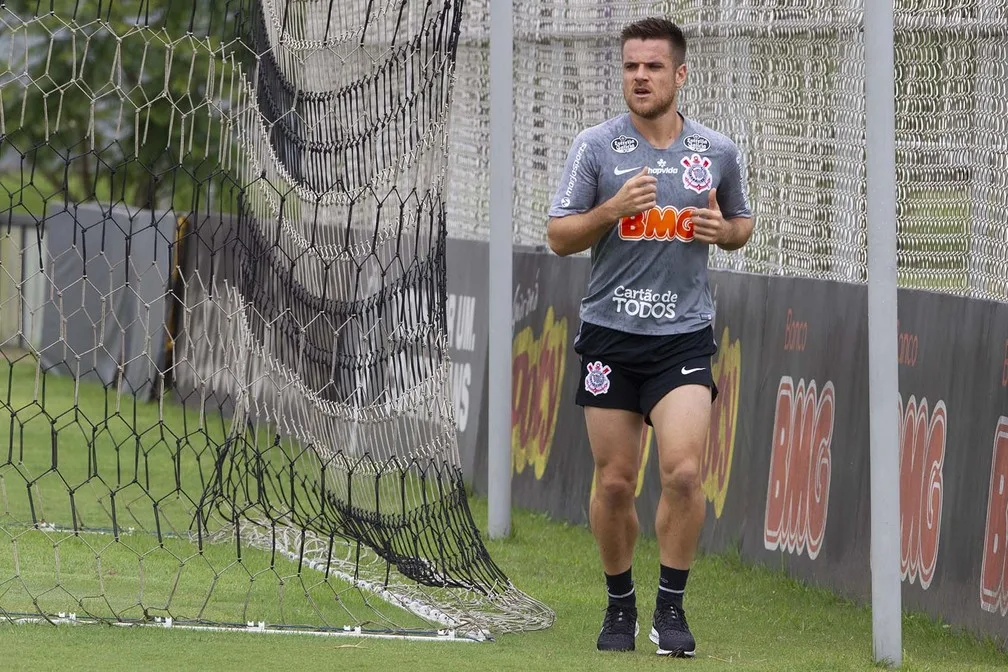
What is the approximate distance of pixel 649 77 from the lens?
5.53 meters

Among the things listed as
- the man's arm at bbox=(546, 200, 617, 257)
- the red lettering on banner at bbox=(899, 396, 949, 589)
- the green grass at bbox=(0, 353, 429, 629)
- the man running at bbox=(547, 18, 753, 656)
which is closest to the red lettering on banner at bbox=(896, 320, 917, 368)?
the red lettering on banner at bbox=(899, 396, 949, 589)

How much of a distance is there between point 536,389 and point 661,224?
436 cm

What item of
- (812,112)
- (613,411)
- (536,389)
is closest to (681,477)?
(613,411)

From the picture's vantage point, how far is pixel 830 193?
24.5 ft

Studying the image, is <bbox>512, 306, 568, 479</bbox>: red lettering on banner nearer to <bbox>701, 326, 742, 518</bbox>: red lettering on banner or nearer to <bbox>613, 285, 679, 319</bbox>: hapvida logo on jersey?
<bbox>701, 326, 742, 518</bbox>: red lettering on banner

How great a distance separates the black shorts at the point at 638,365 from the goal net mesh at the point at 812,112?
3.95 ft

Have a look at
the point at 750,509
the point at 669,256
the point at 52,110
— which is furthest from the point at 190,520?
the point at 52,110

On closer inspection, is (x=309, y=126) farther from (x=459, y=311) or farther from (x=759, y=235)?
(x=459, y=311)

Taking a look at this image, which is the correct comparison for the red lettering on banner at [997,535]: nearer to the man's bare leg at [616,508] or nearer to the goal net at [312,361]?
the man's bare leg at [616,508]

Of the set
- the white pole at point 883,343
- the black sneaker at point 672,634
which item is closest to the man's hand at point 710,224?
the white pole at point 883,343

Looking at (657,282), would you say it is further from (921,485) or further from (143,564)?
(143,564)

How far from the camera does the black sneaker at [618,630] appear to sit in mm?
5672

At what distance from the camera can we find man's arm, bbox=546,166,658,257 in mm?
5344

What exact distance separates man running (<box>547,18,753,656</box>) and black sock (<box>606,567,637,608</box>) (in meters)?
0.13
